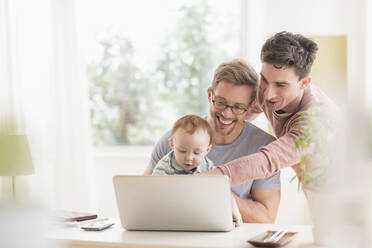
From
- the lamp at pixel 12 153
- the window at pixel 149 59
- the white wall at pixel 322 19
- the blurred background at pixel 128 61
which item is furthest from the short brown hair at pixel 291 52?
the window at pixel 149 59

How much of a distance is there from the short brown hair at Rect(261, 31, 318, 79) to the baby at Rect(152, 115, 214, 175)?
36 cm

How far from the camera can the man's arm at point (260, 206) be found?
74.6 inches

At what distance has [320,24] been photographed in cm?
359

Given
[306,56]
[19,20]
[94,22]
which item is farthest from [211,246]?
[94,22]

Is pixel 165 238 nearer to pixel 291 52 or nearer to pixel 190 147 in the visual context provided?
pixel 190 147

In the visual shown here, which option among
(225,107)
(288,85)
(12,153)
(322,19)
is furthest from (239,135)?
(322,19)

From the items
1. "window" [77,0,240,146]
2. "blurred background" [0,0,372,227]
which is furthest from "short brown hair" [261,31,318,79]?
"window" [77,0,240,146]

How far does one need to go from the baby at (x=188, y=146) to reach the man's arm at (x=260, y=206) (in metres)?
Answer: 0.27

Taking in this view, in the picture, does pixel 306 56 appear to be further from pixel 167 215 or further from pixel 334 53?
pixel 334 53

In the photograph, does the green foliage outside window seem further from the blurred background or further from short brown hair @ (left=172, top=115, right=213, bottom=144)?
short brown hair @ (left=172, top=115, right=213, bottom=144)

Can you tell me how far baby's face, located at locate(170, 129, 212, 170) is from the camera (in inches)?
68.1

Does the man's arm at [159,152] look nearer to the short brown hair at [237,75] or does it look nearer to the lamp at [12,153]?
the short brown hair at [237,75]

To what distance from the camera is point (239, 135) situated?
2.05 meters

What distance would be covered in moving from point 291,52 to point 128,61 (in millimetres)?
A: 2572
